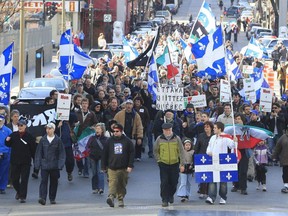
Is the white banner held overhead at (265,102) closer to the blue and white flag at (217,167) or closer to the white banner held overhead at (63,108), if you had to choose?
the white banner held overhead at (63,108)

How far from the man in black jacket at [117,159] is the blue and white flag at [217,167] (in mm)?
1225

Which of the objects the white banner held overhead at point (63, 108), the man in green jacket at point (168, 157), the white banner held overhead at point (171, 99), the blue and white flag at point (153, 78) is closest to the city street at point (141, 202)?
the man in green jacket at point (168, 157)

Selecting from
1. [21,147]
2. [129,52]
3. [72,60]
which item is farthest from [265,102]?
[129,52]

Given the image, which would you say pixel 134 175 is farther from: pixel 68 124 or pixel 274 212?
pixel 274 212

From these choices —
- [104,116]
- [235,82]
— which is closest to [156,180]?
[104,116]

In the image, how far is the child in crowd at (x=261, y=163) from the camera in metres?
20.8

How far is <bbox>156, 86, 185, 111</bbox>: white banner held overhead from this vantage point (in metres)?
24.3

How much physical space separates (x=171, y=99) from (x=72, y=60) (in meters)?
7.19

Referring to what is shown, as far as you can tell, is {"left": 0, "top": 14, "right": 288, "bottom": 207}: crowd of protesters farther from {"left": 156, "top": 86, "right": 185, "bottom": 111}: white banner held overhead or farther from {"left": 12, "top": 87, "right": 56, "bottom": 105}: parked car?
{"left": 12, "top": 87, "right": 56, "bottom": 105}: parked car

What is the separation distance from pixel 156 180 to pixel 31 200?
3.54 meters

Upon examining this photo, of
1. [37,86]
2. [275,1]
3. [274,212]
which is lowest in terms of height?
[274,212]

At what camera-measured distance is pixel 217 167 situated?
61.1 feet

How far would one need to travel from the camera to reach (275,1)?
9062 centimetres

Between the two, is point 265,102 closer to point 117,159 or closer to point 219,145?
point 219,145
